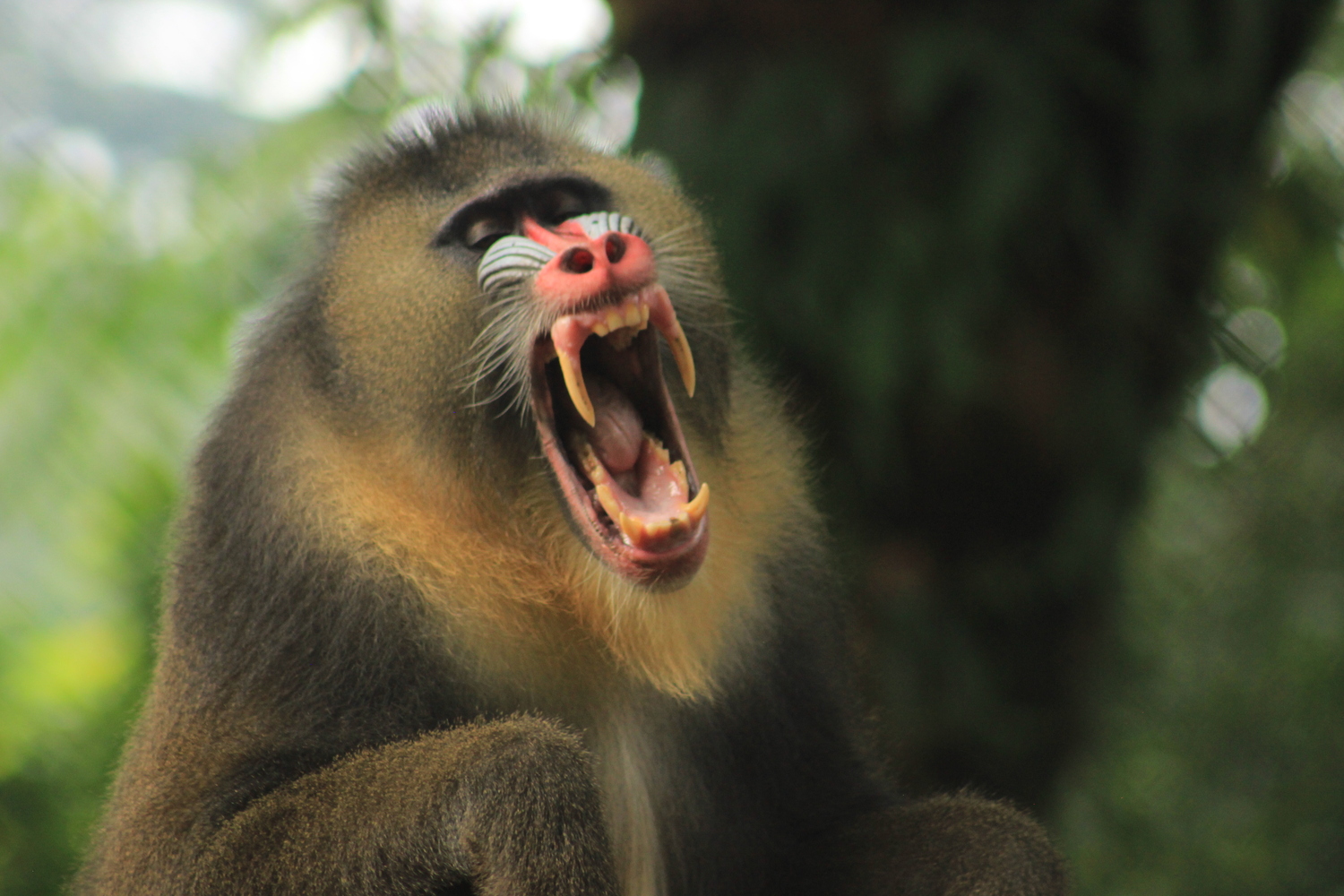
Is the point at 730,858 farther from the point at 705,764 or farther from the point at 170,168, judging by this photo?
the point at 170,168

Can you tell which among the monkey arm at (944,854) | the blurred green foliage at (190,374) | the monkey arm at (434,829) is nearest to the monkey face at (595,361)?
the monkey arm at (434,829)

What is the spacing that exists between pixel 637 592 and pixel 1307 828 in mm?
5788

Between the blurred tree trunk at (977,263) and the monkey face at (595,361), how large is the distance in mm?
1926

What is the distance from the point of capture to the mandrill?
6.13ft

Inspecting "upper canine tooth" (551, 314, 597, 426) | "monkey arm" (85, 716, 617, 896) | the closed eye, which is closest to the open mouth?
"upper canine tooth" (551, 314, 597, 426)

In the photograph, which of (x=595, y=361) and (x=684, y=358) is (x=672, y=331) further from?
(x=595, y=361)

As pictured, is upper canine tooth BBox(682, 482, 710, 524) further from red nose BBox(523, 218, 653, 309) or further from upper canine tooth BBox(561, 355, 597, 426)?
red nose BBox(523, 218, 653, 309)

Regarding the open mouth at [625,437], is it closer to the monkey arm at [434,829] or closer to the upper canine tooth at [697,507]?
the upper canine tooth at [697,507]

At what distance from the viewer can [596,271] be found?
2033 millimetres

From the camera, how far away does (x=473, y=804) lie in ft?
5.90

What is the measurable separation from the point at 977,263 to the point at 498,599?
267 cm

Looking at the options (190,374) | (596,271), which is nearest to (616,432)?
(596,271)

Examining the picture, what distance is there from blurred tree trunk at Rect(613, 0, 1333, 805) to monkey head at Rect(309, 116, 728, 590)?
1.85 meters

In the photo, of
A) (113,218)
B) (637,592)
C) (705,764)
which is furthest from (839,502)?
(113,218)
